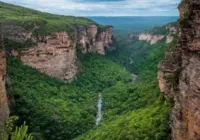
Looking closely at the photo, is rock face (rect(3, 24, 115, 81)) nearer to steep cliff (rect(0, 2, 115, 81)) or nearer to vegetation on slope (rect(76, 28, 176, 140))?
steep cliff (rect(0, 2, 115, 81))

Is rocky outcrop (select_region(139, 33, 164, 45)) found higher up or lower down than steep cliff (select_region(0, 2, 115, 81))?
lower down

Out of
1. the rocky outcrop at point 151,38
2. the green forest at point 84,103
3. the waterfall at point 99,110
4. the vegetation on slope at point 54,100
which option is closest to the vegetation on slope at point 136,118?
the green forest at point 84,103

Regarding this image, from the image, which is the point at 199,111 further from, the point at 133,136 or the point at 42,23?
the point at 42,23

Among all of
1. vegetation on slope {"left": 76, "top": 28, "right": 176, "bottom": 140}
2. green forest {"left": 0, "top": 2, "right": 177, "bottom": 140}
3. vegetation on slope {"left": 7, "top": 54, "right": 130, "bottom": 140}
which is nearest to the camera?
vegetation on slope {"left": 76, "top": 28, "right": 176, "bottom": 140}

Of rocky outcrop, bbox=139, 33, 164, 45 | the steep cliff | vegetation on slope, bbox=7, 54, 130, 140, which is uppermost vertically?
the steep cliff

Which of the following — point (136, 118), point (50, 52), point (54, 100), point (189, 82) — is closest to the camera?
point (189, 82)

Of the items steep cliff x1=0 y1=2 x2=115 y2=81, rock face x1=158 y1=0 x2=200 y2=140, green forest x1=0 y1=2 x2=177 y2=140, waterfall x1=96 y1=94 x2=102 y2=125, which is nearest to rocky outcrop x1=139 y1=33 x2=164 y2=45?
green forest x1=0 y1=2 x2=177 y2=140

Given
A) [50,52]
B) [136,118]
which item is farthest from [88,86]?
[136,118]

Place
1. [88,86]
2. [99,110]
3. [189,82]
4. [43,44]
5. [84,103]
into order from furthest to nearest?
1. [88,86]
2. [43,44]
3. [84,103]
4. [99,110]
5. [189,82]

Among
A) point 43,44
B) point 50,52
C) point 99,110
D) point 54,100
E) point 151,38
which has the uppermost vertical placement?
point 43,44

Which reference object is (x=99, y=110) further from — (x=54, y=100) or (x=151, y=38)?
(x=151, y=38)

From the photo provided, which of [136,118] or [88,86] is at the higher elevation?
[136,118]

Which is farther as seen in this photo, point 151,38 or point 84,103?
point 151,38
